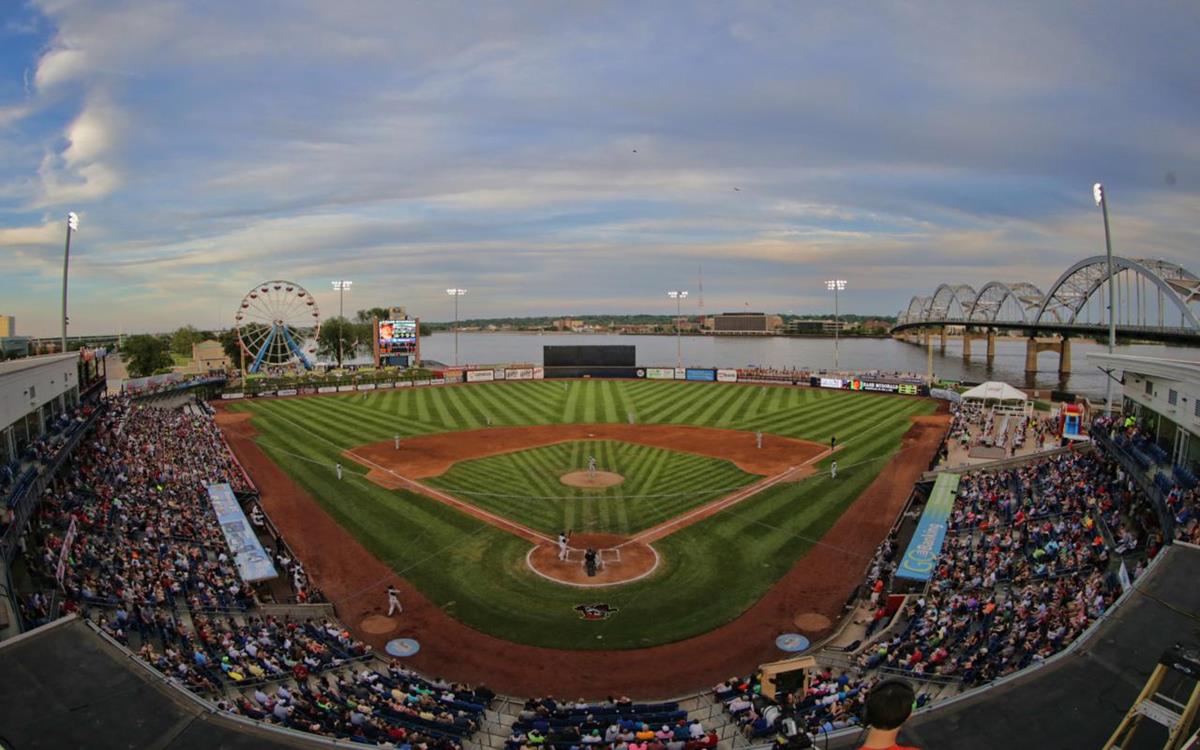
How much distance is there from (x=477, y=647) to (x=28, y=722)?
9.81 metres

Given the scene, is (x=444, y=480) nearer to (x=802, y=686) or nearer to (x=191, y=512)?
(x=191, y=512)

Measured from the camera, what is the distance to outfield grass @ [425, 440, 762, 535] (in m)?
28.3

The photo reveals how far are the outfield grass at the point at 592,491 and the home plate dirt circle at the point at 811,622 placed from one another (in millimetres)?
8073

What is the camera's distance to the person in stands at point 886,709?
10.5 feet

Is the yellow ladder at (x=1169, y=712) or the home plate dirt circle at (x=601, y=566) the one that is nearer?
the yellow ladder at (x=1169, y=712)

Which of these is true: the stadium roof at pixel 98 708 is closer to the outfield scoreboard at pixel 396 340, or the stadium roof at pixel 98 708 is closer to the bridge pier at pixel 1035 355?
the outfield scoreboard at pixel 396 340

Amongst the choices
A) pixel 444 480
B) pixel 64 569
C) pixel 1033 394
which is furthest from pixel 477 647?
pixel 1033 394

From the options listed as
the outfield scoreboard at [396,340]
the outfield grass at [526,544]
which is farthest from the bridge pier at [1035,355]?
the outfield scoreboard at [396,340]

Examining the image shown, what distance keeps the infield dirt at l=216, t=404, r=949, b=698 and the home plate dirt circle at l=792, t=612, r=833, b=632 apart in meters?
0.20

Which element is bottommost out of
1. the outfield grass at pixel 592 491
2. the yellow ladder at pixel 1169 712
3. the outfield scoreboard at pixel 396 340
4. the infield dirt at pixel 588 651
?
the infield dirt at pixel 588 651

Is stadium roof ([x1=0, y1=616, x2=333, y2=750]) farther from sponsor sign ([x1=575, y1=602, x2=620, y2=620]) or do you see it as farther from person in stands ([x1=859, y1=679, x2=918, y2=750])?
sponsor sign ([x1=575, y1=602, x2=620, y2=620])

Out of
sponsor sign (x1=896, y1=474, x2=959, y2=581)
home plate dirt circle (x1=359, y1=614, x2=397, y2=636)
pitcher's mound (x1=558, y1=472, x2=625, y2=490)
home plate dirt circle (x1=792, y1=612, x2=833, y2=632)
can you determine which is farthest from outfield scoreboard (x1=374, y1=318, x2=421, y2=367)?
home plate dirt circle (x1=792, y1=612, x2=833, y2=632)

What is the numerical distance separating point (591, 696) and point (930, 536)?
12.5 metres

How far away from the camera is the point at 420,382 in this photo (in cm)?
7344
